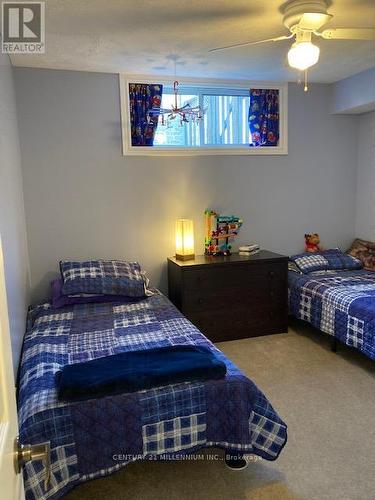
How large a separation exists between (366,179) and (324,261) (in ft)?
3.60

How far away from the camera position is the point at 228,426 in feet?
6.19

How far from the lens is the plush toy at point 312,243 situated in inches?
168

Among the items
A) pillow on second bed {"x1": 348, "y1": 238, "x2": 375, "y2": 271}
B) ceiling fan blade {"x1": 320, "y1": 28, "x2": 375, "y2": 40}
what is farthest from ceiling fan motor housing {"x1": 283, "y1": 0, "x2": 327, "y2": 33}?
pillow on second bed {"x1": 348, "y1": 238, "x2": 375, "y2": 271}

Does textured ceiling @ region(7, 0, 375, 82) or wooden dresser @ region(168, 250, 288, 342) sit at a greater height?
textured ceiling @ region(7, 0, 375, 82)

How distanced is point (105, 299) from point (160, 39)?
6.50 ft

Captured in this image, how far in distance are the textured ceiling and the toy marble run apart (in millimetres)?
1341

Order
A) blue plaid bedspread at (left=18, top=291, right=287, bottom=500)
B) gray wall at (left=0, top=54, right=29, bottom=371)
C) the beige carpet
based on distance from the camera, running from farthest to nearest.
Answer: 1. gray wall at (left=0, top=54, right=29, bottom=371)
2. the beige carpet
3. blue plaid bedspread at (left=18, top=291, right=287, bottom=500)

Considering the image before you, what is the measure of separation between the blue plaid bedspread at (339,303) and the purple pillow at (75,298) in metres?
1.58

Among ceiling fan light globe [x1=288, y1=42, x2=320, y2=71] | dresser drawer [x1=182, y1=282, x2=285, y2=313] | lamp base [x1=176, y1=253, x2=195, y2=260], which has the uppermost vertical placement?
ceiling fan light globe [x1=288, y1=42, x2=320, y2=71]

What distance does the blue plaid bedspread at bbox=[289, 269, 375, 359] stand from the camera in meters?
2.94

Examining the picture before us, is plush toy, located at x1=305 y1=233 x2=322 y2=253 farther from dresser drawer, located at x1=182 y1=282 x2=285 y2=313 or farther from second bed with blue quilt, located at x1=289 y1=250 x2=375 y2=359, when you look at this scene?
dresser drawer, located at x1=182 y1=282 x2=285 y2=313

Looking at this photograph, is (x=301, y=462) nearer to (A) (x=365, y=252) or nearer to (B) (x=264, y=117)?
(A) (x=365, y=252)

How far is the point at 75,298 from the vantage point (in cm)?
316

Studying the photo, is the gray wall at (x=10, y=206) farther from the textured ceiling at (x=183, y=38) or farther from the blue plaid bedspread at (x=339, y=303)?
the blue plaid bedspread at (x=339, y=303)
